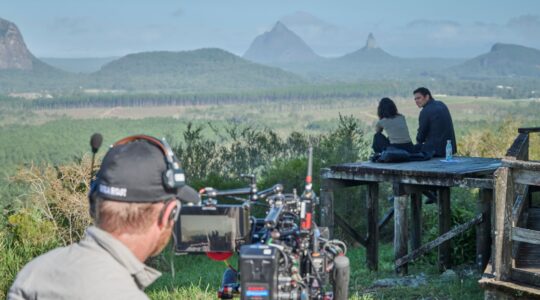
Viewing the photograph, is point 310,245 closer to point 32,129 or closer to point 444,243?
point 444,243

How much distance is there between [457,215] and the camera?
1481cm

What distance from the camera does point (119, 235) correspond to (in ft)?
9.07

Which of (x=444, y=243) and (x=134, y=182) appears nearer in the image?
(x=134, y=182)

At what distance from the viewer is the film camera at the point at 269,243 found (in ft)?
13.2

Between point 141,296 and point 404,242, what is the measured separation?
1012cm

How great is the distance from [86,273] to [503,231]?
20.9 feet

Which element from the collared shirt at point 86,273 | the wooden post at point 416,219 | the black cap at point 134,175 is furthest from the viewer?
the wooden post at point 416,219

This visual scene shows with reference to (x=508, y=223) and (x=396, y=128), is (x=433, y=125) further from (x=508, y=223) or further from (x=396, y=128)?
(x=508, y=223)

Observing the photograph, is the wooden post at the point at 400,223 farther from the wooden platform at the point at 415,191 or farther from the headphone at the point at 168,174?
the headphone at the point at 168,174

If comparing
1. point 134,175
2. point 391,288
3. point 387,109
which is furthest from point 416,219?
point 134,175

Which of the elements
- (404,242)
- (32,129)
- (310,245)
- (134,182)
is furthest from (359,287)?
(32,129)

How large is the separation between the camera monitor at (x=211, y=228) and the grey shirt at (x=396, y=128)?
28.7 feet

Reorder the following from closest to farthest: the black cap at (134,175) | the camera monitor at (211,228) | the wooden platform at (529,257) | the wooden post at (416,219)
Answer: the black cap at (134,175), the camera monitor at (211,228), the wooden platform at (529,257), the wooden post at (416,219)

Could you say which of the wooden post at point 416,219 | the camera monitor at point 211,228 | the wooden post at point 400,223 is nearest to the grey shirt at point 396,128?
the wooden post at point 400,223
